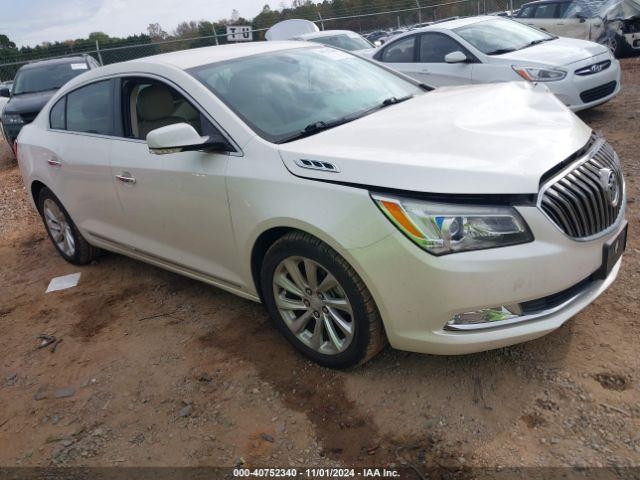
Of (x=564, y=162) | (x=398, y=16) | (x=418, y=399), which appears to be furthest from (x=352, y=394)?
(x=398, y=16)

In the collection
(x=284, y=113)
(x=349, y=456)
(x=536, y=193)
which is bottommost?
(x=349, y=456)

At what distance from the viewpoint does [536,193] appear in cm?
228

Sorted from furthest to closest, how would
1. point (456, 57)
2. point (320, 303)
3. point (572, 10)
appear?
point (572, 10), point (456, 57), point (320, 303)

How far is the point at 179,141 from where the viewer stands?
2.88 m

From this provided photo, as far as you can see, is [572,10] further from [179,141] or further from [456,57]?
[179,141]

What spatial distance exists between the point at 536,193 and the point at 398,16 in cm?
2260

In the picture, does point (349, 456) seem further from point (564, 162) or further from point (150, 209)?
point (150, 209)

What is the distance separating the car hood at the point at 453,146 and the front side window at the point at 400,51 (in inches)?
209

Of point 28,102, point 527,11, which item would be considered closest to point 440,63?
point 527,11

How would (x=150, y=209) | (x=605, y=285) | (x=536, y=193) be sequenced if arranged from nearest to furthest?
1. (x=536, y=193)
2. (x=605, y=285)
3. (x=150, y=209)

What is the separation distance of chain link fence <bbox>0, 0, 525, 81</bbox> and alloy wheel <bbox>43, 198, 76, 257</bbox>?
13.6m

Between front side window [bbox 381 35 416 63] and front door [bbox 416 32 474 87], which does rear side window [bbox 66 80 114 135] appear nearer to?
front door [bbox 416 32 474 87]

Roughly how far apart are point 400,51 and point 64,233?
5.69m

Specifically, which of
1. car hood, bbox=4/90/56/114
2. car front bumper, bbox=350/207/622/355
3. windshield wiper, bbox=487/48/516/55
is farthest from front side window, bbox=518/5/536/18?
car front bumper, bbox=350/207/622/355
